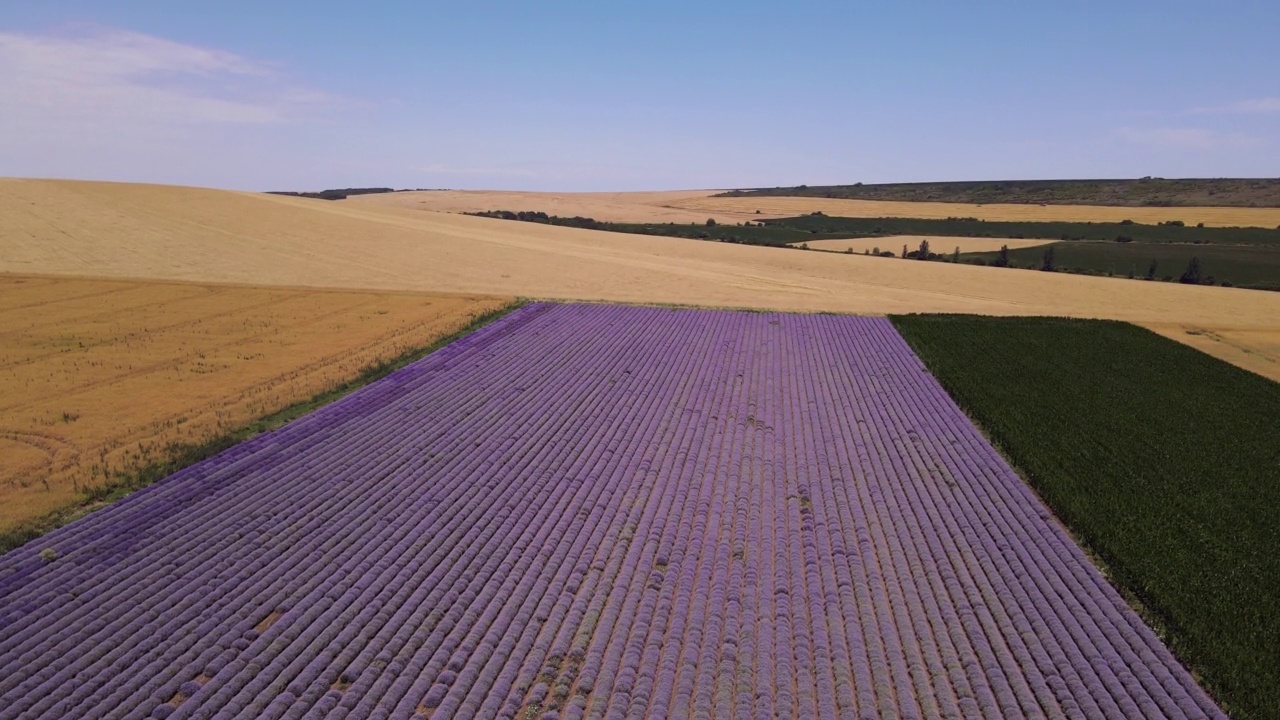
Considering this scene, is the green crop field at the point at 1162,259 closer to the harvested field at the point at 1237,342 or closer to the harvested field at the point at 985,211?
the harvested field at the point at 1237,342

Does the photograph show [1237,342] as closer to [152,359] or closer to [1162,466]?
[1162,466]

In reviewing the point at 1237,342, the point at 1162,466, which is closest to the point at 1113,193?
the point at 1237,342

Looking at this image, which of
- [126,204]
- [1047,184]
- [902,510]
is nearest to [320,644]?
[902,510]

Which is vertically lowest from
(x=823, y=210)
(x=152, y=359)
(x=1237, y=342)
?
(x=1237, y=342)

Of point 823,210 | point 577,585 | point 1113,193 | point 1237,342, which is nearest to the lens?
point 577,585

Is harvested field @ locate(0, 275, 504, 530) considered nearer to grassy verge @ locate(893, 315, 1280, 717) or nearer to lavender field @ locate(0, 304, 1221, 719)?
lavender field @ locate(0, 304, 1221, 719)

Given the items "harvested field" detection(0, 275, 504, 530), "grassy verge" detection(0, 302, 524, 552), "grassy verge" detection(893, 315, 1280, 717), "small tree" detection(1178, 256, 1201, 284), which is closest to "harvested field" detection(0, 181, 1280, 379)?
"small tree" detection(1178, 256, 1201, 284)

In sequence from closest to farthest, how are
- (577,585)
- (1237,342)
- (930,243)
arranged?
(577,585)
(1237,342)
(930,243)
